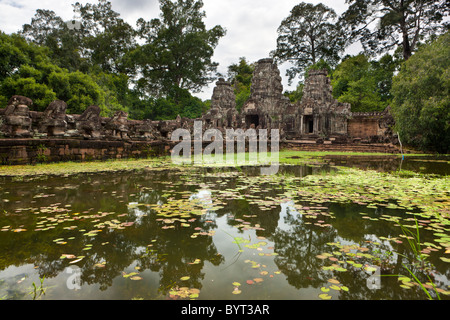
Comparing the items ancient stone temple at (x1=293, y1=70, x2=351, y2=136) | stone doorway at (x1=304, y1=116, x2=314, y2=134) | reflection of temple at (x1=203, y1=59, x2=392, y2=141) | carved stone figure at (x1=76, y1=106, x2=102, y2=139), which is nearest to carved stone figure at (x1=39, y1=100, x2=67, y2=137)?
carved stone figure at (x1=76, y1=106, x2=102, y2=139)

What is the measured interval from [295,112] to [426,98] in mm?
13351

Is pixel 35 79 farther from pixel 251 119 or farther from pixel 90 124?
pixel 251 119

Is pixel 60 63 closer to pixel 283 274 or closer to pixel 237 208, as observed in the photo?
pixel 237 208

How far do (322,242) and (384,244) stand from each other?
0.57m

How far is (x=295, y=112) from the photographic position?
26812 mm

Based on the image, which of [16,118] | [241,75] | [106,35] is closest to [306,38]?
[241,75]

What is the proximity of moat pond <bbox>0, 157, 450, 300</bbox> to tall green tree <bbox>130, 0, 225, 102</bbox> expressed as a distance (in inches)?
1371

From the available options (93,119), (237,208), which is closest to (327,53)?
(93,119)

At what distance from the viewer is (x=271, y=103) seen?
2775 cm

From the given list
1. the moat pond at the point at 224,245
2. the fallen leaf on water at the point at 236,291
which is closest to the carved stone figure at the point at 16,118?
the moat pond at the point at 224,245

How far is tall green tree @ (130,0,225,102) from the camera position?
35906 mm

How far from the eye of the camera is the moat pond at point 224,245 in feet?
5.78

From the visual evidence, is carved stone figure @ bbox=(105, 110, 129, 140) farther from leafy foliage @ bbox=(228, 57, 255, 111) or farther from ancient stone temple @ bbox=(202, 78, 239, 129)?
leafy foliage @ bbox=(228, 57, 255, 111)

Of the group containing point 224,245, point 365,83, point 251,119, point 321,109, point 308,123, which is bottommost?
point 224,245
